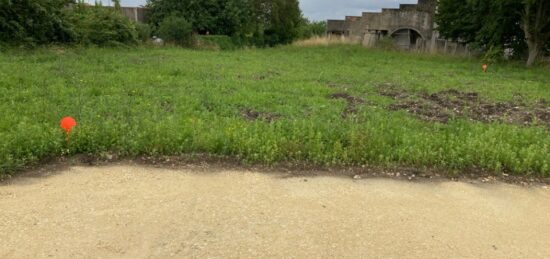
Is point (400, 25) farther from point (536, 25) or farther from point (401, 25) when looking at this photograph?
point (536, 25)

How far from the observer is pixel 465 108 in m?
8.84

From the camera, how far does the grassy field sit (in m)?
5.32

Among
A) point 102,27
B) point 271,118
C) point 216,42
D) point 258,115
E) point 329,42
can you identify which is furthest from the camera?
point 329,42

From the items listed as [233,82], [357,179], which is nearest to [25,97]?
[233,82]

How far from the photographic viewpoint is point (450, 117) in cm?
789

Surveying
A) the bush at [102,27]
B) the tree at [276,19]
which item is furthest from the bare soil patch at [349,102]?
the tree at [276,19]

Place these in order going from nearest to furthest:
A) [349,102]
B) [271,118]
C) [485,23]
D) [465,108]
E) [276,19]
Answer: [271,118] → [465,108] → [349,102] → [485,23] → [276,19]

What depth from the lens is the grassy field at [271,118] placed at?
17.5 feet

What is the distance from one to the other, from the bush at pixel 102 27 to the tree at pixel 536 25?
18.2 m

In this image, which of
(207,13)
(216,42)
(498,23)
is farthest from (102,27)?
(498,23)

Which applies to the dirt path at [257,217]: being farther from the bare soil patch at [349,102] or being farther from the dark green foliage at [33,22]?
the dark green foliage at [33,22]

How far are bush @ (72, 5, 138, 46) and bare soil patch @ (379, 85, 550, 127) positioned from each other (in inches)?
592

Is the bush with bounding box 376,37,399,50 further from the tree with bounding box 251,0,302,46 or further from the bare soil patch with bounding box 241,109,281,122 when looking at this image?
the bare soil patch with bounding box 241,109,281,122

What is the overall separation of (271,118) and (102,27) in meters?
17.0
